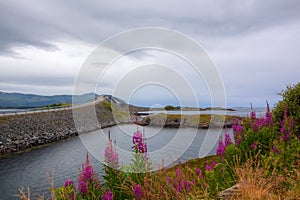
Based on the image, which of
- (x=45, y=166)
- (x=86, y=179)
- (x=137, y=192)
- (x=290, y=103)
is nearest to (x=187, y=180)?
(x=137, y=192)

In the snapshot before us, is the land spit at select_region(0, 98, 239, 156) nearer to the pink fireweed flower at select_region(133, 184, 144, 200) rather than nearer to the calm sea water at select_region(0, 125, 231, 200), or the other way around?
the calm sea water at select_region(0, 125, 231, 200)

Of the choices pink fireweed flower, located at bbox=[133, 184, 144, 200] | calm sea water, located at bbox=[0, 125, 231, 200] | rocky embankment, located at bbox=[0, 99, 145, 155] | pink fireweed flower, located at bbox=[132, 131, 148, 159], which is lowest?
calm sea water, located at bbox=[0, 125, 231, 200]

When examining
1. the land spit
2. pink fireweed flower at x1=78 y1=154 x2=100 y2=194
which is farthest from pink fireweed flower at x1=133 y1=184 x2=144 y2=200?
the land spit

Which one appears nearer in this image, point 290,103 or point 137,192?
point 137,192

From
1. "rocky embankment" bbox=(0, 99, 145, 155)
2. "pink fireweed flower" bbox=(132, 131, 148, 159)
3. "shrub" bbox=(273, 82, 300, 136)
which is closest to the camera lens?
"pink fireweed flower" bbox=(132, 131, 148, 159)

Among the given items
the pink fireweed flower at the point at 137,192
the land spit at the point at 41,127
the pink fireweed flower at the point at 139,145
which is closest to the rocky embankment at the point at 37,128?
the land spit at the point at 41,127

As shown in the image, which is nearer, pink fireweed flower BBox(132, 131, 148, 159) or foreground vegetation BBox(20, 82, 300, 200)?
foreground vegetation BBox(20, 82, 300, 200)

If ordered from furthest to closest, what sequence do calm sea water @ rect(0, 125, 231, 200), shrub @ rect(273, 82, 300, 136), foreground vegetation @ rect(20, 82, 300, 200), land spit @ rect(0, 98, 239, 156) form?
→ land spit @ rect(0, 98, 239, 156)
calm sea water @ rect(0, 125, 231, 200)
shrub @ rect(273, 82, 300, 136)
foreground vegetation @ rect(20, 82, 300, 200)

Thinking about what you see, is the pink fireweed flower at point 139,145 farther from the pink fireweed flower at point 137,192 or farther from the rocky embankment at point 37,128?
the rocky embankment at point 37,128

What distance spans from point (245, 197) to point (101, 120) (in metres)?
63.2

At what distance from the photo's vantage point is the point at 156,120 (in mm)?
78125

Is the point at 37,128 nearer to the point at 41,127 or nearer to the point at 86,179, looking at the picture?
the point at 41,127

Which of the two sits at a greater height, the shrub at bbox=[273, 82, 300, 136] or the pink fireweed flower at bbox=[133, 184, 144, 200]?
the shrub at bbox=[273, 82, 300, 136]

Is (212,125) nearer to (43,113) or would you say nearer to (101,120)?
(101,120)
